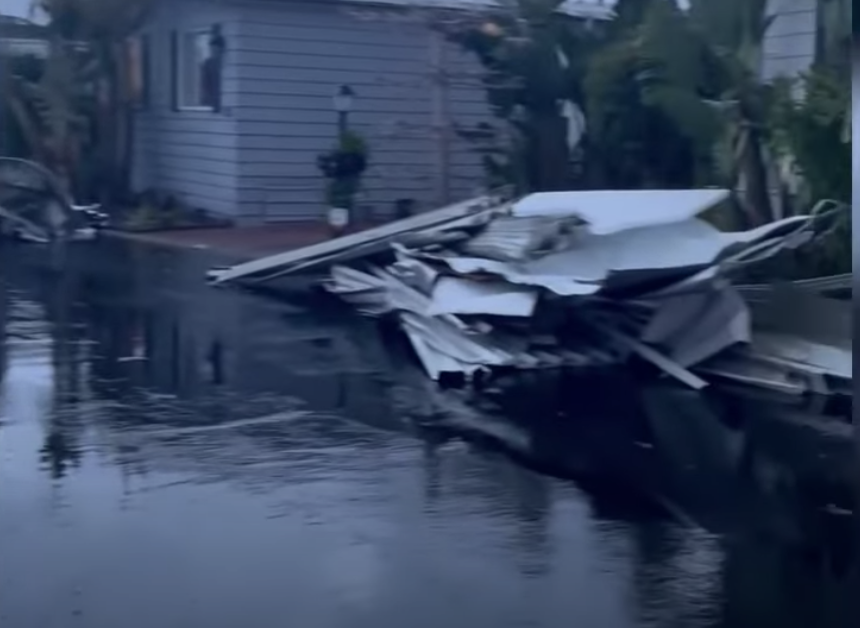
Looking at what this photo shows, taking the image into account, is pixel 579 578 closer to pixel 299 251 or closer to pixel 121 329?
pixel 299 251

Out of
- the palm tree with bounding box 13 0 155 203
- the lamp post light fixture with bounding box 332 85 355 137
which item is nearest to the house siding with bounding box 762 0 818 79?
the lamp post light fixture with bounding box 332 85 355 137

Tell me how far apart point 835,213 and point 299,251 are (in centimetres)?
198

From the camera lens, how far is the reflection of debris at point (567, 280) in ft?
18.5

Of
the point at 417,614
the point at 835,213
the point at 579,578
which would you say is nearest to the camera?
the point at 417,614

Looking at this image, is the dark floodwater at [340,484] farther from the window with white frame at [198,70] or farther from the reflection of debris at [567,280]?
the window with white frame at [198,70]

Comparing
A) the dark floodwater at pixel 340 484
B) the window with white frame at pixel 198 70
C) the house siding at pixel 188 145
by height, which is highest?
the window with white frame at pixel 198 70

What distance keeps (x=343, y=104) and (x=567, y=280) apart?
1.11m

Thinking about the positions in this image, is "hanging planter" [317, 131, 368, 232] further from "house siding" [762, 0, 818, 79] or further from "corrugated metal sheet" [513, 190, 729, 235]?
"house siding" [762, 0, 818, 79]

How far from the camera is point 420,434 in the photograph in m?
5.78

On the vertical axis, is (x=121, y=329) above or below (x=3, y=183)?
below

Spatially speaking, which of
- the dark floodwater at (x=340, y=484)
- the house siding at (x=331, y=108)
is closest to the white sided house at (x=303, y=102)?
the house siding at (x=331, y=108)

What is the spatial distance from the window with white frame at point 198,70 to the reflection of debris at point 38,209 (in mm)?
530

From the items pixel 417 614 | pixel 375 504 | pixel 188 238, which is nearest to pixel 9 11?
pixel 188 238

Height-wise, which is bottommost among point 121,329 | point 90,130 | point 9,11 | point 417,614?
point 417,614
